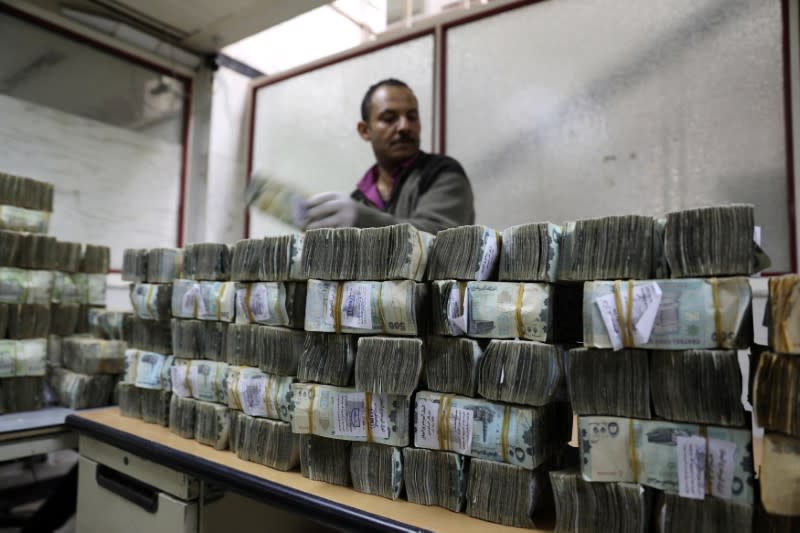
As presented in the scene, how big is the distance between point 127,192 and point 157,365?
2012 millimetres

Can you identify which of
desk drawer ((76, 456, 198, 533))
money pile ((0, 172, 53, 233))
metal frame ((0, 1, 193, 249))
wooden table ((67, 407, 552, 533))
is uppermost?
metal frame ((0, 1, 193, 249))

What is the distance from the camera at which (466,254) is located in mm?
1036

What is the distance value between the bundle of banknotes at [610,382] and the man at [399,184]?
0.81 meters

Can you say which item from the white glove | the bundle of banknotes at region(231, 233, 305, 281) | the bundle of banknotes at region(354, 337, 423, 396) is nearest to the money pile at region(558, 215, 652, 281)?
the bundle of banknotes at region(354, 337, 423, 396)

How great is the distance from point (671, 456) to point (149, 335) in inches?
64.9

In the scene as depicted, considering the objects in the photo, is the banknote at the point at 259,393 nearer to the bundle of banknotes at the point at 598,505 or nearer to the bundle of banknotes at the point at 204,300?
the bundle of banknotes at the point at 204,300

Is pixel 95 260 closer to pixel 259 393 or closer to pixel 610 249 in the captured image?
pixel 259 393

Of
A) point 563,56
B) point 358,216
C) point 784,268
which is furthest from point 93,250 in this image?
point 784,268

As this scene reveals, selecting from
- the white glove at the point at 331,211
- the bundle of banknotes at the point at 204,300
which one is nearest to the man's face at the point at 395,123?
the white glove at the point at 331,211

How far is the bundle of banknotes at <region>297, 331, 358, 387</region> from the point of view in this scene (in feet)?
3.76

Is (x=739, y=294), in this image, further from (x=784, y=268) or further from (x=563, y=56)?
(x=563, y=56)

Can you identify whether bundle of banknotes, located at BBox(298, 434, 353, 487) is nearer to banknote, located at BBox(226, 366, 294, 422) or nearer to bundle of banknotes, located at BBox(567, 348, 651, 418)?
banknote, located at BBox(226, 366, 294, 422)

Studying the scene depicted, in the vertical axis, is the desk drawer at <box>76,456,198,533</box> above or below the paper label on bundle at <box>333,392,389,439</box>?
below

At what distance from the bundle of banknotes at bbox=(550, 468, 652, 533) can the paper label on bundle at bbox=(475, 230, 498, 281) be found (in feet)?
1.36
